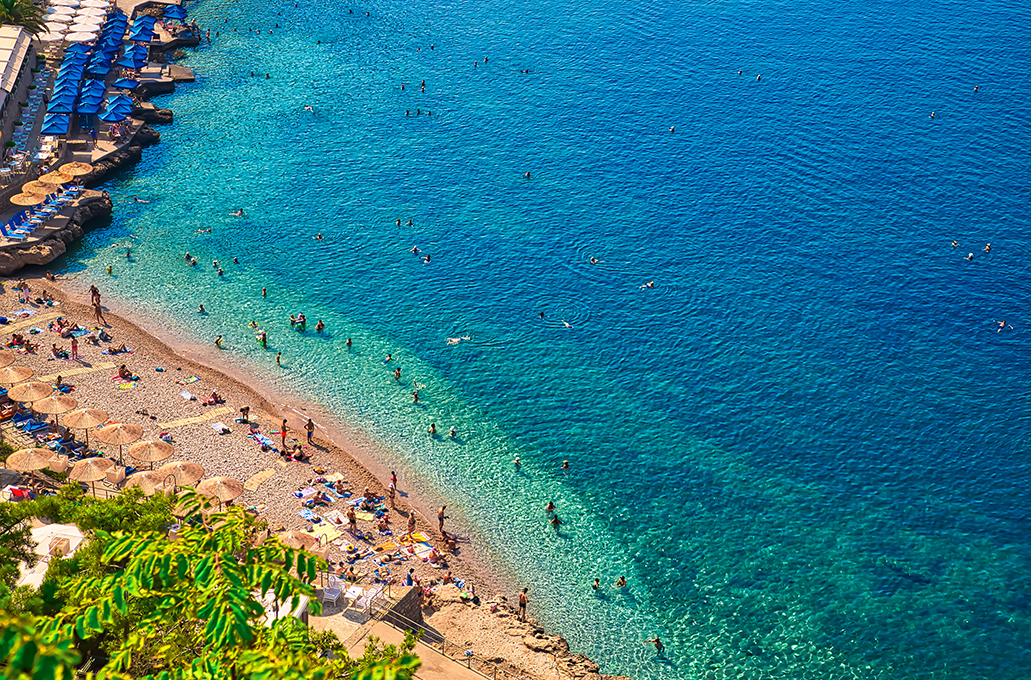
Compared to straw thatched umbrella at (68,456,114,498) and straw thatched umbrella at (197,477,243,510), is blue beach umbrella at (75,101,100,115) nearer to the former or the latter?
straw thatched umbrella at (68,456,114,498)

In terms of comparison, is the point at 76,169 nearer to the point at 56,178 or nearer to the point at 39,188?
the point at 56,178

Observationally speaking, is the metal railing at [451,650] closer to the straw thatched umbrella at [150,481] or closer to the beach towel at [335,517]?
the beach towel at [335,517]

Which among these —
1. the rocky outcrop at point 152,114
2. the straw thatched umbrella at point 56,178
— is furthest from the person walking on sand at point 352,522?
the rocky outcrop at point 152,114

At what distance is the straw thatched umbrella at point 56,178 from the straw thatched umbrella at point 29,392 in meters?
25.8

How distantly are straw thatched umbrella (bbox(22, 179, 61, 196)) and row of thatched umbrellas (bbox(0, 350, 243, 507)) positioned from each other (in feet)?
70.7

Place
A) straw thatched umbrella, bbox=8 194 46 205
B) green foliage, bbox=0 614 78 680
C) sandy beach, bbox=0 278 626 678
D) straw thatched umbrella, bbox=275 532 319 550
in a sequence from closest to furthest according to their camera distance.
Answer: green foliage, bbox=0 614 78 680 < sandy beach, bbox=0 278 626 678 < straw thatched umbrella, bbox=275 532 319 550 < straw thatched umbrella, bbox=8 194 46 205

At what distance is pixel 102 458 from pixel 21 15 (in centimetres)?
6262

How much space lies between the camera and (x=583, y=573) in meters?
46.7

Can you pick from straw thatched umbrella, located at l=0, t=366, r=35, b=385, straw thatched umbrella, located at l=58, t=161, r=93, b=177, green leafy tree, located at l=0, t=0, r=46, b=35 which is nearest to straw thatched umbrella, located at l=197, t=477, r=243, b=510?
straw thatched umbrella, located at l=0, t=366, r=35, b=385

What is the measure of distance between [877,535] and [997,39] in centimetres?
8101

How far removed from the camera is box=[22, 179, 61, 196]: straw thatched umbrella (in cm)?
6738

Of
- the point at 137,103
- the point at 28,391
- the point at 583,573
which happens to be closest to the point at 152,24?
the point at 137,103

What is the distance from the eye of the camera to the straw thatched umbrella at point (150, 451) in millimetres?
45250

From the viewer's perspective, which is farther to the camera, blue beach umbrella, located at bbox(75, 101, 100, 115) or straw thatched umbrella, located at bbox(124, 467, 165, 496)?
blue beach umbrella, located at bbox(75, 101, 100, 115)
